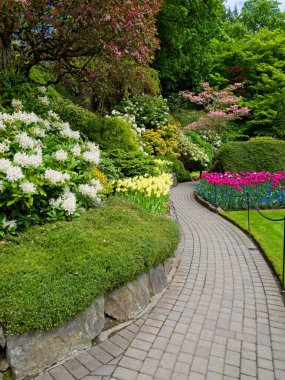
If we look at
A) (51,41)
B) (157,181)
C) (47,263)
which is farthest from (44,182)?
(51,41)

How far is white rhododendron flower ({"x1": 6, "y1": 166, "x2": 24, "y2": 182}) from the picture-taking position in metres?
3.63

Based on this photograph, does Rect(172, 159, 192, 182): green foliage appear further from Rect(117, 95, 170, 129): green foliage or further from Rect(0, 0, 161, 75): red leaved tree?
Rect(0, 0, 161, 75): red leaved tree

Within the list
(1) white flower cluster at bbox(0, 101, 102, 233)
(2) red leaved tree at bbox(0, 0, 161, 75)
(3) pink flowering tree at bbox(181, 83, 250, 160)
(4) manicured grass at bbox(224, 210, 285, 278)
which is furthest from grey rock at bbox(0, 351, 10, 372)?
(3) pink flowering tree at bbox(181, 83, 250, 160)

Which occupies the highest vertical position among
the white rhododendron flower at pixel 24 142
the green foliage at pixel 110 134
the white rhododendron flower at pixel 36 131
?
the green foliage at pixel 110 134

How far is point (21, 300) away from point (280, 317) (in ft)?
9.49

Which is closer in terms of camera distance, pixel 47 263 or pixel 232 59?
pixel 47 263

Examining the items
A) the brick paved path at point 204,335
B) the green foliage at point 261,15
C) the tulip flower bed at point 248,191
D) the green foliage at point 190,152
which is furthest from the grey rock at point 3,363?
the green foliage at point 261,15

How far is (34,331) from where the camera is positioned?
2.79 metres

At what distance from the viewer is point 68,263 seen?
3.35m

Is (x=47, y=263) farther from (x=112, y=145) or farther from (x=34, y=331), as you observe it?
(x=112, y=145)

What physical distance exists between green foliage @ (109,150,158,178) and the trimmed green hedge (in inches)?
231

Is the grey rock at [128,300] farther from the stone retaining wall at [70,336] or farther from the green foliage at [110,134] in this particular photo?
the green foliage at [110,134]

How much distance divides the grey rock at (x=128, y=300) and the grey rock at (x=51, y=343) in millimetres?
205

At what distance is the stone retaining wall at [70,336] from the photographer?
8.88 ft
